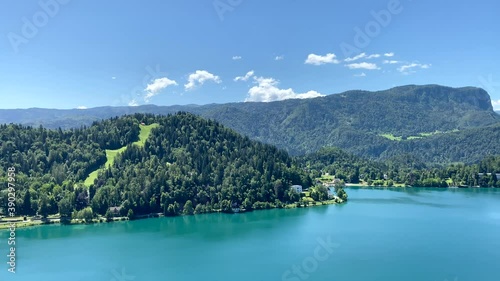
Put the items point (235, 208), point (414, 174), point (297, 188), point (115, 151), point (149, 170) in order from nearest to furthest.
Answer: point (235, 208)
point (149, 170)
point (297, 188)
point (115, 151)
point (414, 174)

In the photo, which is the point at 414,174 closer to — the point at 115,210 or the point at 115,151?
the point at 115,151

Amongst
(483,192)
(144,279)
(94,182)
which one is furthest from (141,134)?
(483,192)

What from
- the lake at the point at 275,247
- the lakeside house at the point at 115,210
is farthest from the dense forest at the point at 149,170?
the lake at the point at 275,247

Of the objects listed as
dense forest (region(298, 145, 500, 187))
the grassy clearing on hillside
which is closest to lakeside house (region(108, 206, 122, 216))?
the grassy clearing on hillside

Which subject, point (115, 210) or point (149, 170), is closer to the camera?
point (115, 210)

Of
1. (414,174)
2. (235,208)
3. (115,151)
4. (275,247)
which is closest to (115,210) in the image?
(235,208)

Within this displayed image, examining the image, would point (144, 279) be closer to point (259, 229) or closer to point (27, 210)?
point (259, 229)

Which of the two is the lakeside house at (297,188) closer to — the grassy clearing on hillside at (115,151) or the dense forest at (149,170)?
the dense forest at (149,170)

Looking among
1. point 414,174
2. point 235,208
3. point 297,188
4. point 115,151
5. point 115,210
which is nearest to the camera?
point 115,210

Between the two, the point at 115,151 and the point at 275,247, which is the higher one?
the point at 115,151
